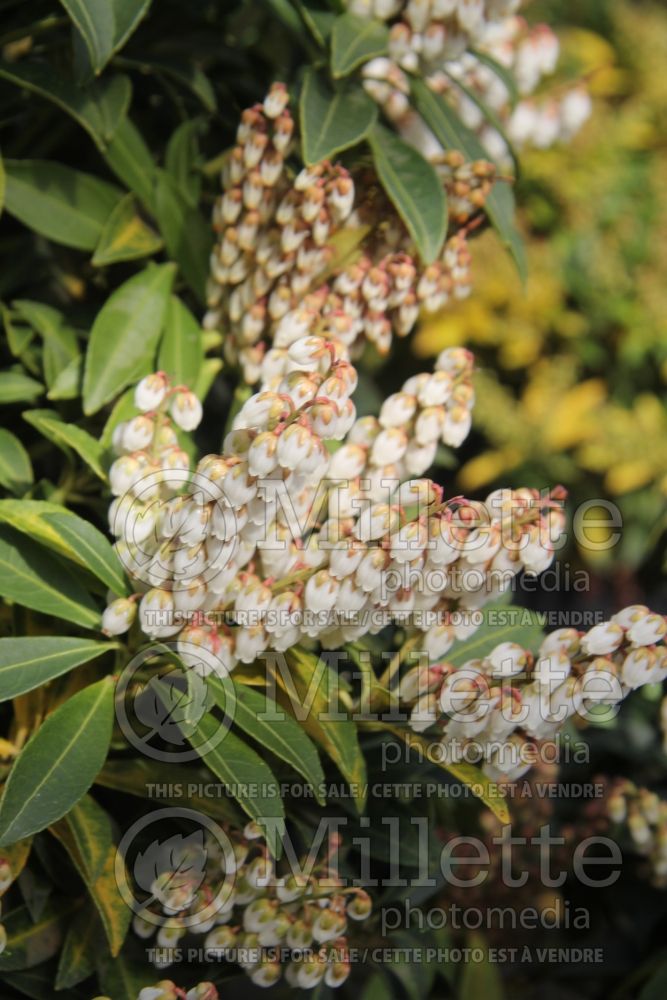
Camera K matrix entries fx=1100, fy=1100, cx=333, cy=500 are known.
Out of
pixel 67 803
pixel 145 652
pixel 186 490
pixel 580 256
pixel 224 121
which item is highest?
pixel 580 256

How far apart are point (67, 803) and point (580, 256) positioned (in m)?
1.79

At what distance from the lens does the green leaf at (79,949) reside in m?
0.80

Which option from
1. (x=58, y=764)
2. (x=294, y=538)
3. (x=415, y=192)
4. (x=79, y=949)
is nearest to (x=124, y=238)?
(x=415, y=192)

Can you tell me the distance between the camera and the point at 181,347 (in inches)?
37.7

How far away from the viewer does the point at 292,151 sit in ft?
3.24

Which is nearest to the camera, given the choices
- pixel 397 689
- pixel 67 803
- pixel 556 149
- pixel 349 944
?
pixel 67 803

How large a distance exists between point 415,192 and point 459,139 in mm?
127

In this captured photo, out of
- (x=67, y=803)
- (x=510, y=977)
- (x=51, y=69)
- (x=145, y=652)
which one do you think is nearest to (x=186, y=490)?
(x=145, y=652)

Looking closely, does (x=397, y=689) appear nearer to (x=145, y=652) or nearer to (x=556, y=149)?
(x=145, y=652)

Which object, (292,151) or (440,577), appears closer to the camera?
(440,577)

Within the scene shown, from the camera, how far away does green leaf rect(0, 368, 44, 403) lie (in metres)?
0.94

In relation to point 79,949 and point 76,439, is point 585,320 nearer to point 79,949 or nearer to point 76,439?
point 76,439

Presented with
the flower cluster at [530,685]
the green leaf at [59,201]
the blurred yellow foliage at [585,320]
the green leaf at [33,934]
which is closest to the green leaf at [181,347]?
the green leaf at [59,201]

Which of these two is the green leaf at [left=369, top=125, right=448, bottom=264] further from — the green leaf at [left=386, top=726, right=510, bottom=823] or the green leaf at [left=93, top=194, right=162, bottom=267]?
the green leaf at [left=386, top=726, right=510, bottom=823]
